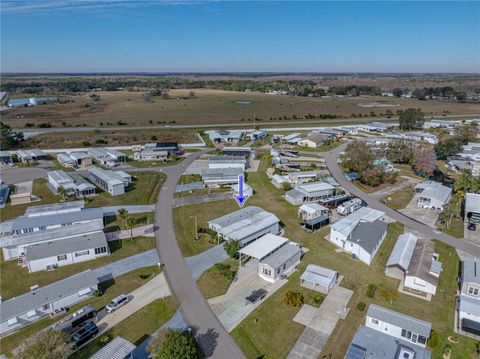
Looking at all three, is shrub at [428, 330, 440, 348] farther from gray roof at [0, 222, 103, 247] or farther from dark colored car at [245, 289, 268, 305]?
gray roof at [0, 222, 103, 247]

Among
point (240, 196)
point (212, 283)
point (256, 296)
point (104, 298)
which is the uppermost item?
point (240, 196)

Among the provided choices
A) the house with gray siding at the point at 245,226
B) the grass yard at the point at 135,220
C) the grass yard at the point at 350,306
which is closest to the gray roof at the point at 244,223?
the house with gray siding at the point at 245,226

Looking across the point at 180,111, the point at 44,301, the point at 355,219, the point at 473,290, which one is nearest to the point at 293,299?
the point at 473,290

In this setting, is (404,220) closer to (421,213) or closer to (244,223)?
(421,213)

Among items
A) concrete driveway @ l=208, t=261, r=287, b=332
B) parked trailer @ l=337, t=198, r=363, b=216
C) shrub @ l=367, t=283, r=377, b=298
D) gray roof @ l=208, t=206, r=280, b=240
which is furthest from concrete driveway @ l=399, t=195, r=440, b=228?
concrete driveway @ l=208, t=261, r=287, b=332

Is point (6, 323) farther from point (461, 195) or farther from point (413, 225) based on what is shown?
point (461, 195)

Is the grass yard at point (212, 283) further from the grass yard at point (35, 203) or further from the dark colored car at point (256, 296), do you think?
the grass yard at point (35, 203)
